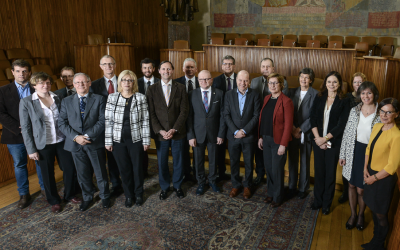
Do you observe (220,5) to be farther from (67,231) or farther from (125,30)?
(67,231)

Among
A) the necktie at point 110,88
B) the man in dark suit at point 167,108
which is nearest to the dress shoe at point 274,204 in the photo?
the man in dark suit at point 167,108

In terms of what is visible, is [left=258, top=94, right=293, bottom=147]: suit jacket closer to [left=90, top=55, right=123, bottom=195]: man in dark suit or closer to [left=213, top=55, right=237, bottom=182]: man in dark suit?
[left=213, top=55, right=237, bottom=182]: man in dark suit

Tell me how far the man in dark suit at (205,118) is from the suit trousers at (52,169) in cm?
125

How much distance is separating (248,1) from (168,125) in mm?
7345

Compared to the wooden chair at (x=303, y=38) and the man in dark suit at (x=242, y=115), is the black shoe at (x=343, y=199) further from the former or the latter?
the wooden chair at (x=303, y=38)

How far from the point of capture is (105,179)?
3016 mm

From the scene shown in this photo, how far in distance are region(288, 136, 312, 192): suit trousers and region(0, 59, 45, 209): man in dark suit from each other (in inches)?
106

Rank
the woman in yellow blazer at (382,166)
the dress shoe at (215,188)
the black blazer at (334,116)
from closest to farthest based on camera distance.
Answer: the woman in yellow blazer at (382,166) → the black blazer at (334,116) → the dress shoe at (215,188)

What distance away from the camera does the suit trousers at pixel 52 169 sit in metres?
2.89

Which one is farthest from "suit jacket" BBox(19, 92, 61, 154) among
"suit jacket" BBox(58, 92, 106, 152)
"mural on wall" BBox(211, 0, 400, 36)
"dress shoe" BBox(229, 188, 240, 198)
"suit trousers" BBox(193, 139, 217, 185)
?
"mural on wall" BBox(211, 0, 400, 36)

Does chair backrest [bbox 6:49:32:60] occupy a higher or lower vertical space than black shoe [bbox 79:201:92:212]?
higher

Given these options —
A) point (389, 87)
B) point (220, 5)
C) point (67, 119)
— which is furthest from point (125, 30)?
point (389, 87)

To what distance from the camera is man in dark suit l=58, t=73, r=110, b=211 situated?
9.01 ft

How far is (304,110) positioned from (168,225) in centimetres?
166
